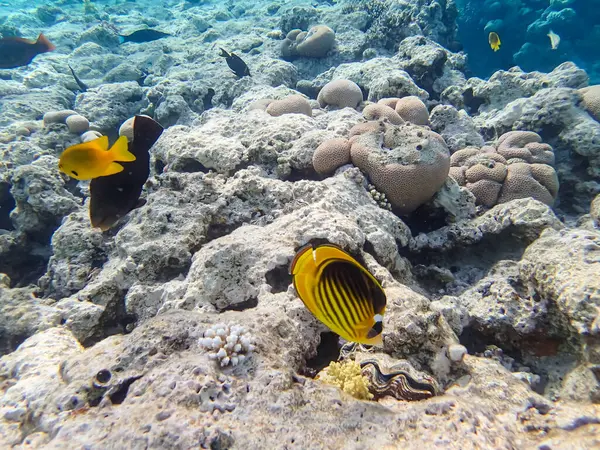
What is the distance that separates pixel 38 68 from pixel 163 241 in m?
13.0

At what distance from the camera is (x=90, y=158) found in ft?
6.84

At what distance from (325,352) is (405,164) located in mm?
2355

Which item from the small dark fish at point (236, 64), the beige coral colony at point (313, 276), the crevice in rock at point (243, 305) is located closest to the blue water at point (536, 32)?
the beige coral colony at point (313, 276)

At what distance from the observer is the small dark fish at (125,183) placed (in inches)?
104

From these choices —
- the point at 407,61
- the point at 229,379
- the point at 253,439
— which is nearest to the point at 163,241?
the point at 229,379

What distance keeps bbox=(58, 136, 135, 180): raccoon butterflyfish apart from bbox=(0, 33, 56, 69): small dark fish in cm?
695

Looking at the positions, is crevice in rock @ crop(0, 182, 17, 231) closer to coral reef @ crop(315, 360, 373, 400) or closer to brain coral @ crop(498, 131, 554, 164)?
coral reef @ crop(315, 360, 373, 400)

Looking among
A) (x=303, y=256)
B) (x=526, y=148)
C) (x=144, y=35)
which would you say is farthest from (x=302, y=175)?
(x=144, y=35)

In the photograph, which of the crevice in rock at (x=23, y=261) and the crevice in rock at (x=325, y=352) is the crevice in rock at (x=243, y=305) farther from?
the crevice in rock at (x=23, y=261)

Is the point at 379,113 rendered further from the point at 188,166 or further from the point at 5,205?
the point at 5,205

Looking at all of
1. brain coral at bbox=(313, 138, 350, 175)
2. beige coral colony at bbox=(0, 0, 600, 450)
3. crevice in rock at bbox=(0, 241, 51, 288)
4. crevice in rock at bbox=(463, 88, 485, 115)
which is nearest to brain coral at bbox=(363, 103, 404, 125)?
beige coral colony at bbox=(0, 0, 600, 450)

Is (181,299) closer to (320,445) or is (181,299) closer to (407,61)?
(320,445)

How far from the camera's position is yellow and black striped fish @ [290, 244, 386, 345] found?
3.92 ft

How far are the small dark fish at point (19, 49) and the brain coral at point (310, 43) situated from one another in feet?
21.9
